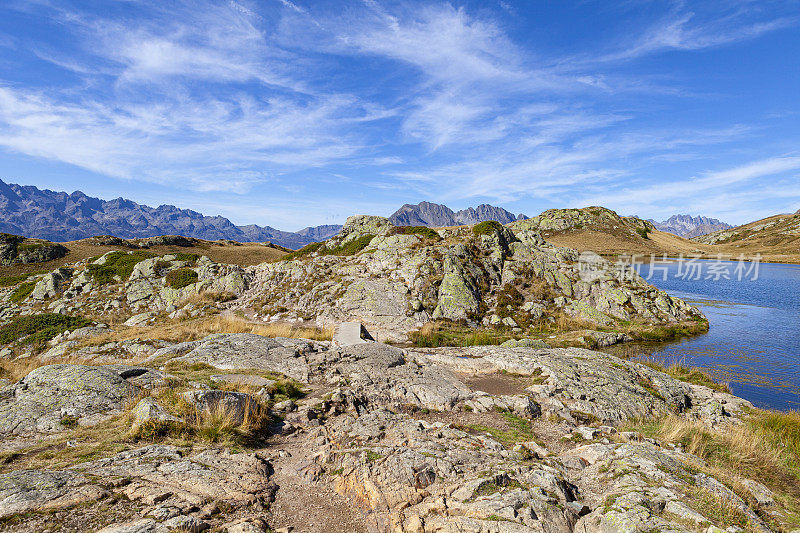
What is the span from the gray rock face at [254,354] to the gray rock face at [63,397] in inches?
156

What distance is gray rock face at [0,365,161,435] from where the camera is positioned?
419 inches

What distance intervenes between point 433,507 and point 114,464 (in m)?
7.97

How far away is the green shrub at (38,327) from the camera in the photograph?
30281 millimetres

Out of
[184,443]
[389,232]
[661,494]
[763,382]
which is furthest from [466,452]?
[389,232]

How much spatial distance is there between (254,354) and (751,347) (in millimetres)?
41968

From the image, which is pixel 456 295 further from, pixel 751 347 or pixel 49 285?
pixel 49 285

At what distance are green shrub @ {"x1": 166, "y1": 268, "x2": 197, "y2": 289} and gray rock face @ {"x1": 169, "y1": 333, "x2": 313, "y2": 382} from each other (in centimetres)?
→ 2802

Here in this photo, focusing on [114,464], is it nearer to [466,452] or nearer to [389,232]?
[466,452]

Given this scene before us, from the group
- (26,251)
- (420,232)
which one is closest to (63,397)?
(420,232)

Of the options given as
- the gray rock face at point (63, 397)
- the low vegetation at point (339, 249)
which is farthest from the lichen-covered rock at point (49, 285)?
the gray rock face at point (63, 397)

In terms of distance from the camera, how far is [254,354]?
1917 centimetres

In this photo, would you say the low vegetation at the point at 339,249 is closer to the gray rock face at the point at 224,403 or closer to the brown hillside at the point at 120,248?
the brown hillside at the point at 120,248

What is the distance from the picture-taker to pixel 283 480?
9.12m
